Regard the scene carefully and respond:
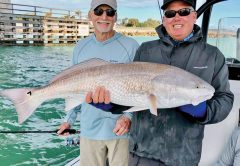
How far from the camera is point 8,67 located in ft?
91.2

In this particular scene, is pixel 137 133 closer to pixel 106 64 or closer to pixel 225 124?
pixel 106 64

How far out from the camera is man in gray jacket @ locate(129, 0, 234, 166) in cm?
226

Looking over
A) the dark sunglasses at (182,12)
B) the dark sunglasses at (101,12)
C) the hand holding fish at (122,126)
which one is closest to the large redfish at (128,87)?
the dark sunglasses at (182,12)

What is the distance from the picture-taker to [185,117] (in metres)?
2.26

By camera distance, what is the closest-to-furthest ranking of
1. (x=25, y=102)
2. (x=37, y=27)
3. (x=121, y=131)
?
(x=25, y=102)
(x=121, y=131)
(x=37, y=27)

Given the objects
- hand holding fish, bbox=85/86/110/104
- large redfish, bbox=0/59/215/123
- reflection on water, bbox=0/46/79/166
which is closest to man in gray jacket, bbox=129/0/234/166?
large redfish, bbox=0/59/215/123

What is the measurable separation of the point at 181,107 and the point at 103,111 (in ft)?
3.55

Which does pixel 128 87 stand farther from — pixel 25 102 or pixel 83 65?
pixel 25 102

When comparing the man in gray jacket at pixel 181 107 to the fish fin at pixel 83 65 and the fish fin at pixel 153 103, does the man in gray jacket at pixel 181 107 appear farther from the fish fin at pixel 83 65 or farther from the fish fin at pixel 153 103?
the fish fin at pixel 83 65

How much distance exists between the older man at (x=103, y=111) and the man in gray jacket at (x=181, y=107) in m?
0.76

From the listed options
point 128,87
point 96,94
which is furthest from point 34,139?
point 128,87

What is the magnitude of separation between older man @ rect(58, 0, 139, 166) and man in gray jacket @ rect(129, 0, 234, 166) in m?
0.76

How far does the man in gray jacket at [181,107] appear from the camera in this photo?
2.26 meters

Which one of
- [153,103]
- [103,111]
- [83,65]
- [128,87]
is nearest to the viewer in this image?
[153,103]
